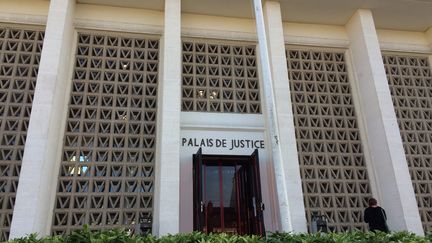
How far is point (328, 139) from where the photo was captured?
1143cm

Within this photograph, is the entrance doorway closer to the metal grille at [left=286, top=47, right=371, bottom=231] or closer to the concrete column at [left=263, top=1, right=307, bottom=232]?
the concrete column at [left=263, top=1, right=307, bottom=232]

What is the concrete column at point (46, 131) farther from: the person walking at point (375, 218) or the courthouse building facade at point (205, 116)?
the person walking at point (375, 218)

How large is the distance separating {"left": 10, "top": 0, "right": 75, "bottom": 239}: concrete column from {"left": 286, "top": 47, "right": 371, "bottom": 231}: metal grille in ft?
22.0

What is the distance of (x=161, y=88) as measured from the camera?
11.0m

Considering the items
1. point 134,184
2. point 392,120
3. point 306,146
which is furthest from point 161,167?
point 392,120

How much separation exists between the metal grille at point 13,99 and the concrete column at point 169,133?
11.8 feet

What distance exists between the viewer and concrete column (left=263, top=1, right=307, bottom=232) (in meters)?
9.70

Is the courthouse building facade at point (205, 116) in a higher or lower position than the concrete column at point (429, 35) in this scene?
lower

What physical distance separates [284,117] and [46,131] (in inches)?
244

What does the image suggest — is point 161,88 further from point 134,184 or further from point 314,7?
point 314,7

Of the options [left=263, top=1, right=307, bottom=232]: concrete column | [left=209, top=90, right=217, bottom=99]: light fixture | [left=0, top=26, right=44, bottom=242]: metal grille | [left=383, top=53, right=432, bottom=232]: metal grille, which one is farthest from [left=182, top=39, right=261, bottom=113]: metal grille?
[left=383, top=53, right=432, bottom=232]: metal grille

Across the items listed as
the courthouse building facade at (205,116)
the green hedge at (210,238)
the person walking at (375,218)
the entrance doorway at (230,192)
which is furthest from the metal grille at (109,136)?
the person walking at (375,218)

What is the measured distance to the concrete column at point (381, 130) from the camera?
401 inches

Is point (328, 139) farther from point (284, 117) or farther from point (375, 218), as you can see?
point (375, 218)
